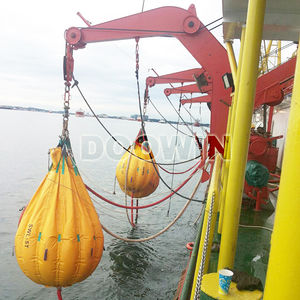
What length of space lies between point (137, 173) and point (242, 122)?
5.44 meters

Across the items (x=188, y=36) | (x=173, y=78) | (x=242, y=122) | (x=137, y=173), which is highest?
(x=173, y=78)

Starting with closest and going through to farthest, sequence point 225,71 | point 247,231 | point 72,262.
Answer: point 72,262
point 247,231
point 225,71

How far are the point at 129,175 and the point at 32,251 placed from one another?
4.02m

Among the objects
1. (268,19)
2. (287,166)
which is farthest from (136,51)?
(287,166)

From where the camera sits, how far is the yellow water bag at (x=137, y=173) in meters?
A: 7.41

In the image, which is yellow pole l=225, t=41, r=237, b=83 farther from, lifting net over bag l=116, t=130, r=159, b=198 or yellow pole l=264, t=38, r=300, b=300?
yellow pole l=264, t=38, r=300, b=300

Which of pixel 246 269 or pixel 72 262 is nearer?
pixel 246 269

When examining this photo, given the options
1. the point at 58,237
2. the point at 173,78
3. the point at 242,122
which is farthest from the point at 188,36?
the point at 173,78

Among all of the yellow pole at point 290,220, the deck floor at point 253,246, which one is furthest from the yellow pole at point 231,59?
the yellow pole at point 290,220

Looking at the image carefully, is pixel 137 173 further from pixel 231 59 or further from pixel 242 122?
pixel 242 122

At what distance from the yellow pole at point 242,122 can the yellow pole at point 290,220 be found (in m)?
1.22

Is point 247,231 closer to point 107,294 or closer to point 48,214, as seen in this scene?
point 48,214

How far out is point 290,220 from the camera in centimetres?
88

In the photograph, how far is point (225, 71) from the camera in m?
5.31
